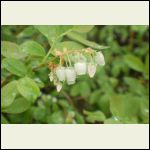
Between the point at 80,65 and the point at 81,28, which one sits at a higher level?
the point at 81,28

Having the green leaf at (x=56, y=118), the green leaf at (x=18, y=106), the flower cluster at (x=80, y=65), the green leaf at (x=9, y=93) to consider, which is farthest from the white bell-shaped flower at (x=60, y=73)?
the green leaf at (x=56, y=118)

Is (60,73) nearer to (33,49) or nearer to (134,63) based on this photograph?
(33,49)

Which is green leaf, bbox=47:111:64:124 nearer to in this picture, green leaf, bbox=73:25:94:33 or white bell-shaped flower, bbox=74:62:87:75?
green leaf, bbox=73:25:94:33

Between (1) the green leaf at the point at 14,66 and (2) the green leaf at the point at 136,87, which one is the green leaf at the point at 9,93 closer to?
(1) the green leaf at the point at 14,66

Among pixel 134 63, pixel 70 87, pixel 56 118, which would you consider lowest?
pixel 56 118

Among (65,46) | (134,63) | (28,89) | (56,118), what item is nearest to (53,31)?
(65,46)

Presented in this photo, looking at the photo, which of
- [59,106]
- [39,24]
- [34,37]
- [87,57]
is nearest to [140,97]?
[59,106]

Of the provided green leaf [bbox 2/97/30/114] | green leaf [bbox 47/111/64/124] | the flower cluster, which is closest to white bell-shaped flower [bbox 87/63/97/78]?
the flower cluster
